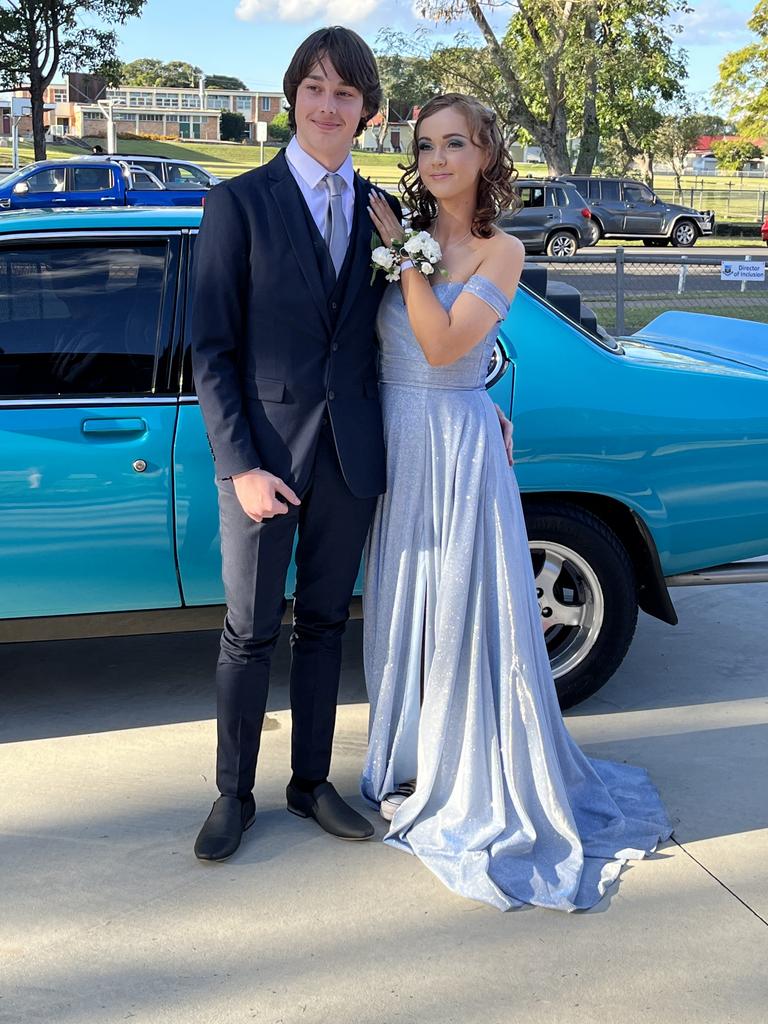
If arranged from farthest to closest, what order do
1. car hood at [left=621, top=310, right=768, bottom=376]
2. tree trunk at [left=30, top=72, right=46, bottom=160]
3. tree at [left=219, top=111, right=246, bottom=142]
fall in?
tree at [left=219, top=111, right=246, bottom=142] → tree trunk at [left=30, top=72, right=46, bottom=160] → car hood at [left=621, top=310, right=768, bottom=376]

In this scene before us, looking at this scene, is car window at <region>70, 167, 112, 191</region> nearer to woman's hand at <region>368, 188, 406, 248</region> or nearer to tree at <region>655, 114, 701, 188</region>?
woman's hand at <region>368, 188, 406, 248</region>

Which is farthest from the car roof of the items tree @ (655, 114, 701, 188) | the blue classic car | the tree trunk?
tree @ (655, 114, 701, 188)

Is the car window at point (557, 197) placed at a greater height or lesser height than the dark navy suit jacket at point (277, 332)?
greater

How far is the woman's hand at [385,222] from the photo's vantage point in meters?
2.93

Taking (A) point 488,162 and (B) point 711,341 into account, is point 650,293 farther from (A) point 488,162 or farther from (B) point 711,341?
(A) point 488,162

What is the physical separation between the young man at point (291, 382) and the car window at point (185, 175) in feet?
71.7

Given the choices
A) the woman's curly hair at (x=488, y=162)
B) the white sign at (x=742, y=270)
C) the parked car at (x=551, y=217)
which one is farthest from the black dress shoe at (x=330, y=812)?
the parked car at (x=551, y=217)

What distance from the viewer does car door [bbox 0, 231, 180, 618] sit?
3510mm

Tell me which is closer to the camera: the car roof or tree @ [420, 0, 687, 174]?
the car roof

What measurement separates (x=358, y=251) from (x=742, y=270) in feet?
27.8

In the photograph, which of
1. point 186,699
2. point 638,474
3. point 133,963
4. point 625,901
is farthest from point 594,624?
point 133,963

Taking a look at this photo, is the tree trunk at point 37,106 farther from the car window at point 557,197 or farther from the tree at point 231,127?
the tree at point 231,127

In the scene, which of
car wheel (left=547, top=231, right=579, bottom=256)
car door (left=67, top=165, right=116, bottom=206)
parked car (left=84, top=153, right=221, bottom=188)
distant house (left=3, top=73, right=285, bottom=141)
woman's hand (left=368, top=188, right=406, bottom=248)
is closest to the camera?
woman's hand (left=368, top=188, right=406, bottom=248)

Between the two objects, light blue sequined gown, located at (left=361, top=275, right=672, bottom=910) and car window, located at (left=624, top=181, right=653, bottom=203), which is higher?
car window, located at (left=624, top=181, right=653, bottom=203)
